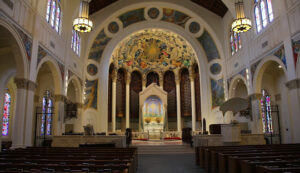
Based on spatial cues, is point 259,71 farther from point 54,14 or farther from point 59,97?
point 54,14

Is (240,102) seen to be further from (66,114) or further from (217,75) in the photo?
(66,114)

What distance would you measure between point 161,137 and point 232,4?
12.6 m

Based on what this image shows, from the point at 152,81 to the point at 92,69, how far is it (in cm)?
827

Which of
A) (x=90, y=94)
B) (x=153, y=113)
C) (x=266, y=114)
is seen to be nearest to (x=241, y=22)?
(x=266, y=114)

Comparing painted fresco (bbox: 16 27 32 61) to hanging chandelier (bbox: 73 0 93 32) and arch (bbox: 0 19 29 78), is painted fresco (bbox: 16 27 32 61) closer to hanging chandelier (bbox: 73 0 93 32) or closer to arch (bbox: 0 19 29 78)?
arch (bbox: 0 19 29 78)

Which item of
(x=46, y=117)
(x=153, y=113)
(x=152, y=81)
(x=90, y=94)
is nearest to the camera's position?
(x=46, y=117)

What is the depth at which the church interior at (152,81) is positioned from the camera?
10422 millimetres

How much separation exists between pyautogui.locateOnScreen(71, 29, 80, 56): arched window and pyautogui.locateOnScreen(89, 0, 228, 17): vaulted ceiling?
8.46 feet

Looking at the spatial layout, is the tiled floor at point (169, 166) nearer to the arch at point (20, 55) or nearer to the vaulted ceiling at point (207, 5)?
the arch at point (20, 55)

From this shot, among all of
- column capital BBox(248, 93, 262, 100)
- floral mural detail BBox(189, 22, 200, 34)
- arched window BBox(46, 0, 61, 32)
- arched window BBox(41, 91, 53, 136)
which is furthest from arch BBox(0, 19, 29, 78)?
floral mural detail BBox(189, 22, 200, 34)

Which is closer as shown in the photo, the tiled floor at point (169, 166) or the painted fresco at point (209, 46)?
the tiled floor at point (169, 166)

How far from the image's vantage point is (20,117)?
10680 mm

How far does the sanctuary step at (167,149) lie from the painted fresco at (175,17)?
1143 centimetres

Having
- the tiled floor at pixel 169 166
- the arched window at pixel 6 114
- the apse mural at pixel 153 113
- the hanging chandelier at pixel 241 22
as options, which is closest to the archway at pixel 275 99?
the hanging chandelier at pixel 241 22
